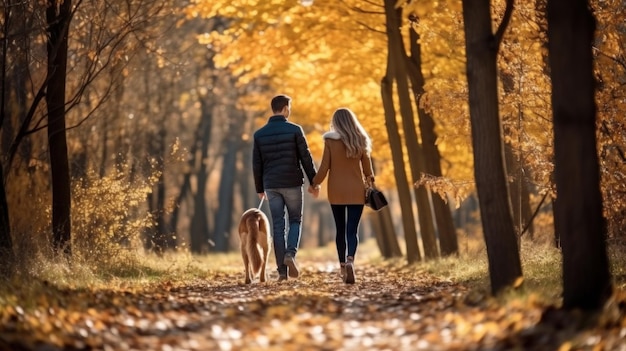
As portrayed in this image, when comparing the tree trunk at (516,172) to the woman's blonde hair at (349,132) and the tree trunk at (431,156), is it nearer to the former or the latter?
the tree trunk at (431,156)

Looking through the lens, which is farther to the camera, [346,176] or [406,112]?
[406,112]

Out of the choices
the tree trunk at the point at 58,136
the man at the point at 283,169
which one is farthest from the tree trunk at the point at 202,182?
the man at the point at 283,169

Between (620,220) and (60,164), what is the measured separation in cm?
801

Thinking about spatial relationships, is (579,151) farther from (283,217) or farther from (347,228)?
(283,217)

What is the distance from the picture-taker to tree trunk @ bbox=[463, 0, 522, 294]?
9.09 metres

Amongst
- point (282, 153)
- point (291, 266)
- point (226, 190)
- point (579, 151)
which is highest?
point (226, 190)

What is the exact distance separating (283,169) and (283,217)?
0.67 m

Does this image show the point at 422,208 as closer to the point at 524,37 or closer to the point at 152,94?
the point at 524,37

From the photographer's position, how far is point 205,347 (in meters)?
6.93

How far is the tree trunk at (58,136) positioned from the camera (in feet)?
45.4

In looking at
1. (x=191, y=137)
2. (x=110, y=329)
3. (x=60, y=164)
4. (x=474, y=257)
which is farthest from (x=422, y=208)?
(x=191, y=137)

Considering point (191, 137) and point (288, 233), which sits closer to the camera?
point (288, 233)

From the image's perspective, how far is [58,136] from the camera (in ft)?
46.4

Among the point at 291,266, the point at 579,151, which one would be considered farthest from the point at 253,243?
the point at 579,151
